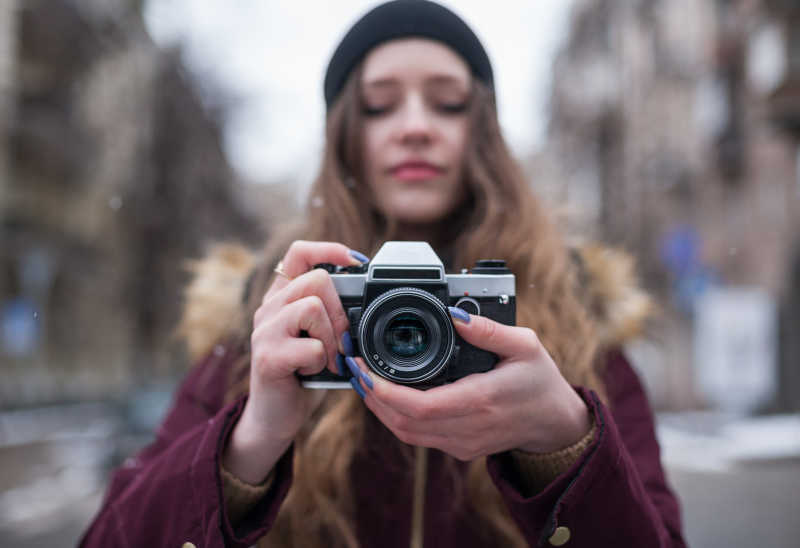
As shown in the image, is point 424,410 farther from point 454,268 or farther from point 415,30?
point 415,30

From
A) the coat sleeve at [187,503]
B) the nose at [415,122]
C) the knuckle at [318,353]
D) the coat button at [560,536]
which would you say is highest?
the nose at [415,122]

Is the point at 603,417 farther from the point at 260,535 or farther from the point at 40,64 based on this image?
the point at 40,64

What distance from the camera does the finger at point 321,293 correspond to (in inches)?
45.8

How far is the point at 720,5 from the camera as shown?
14.0 metres

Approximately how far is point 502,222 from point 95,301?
17.7 meters

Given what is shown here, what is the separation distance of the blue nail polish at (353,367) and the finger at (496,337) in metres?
0.17

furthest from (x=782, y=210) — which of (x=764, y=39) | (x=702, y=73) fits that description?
(x=702, y=73)

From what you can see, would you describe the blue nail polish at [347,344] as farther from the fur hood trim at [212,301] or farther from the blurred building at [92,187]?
the blurred building at [92,187]

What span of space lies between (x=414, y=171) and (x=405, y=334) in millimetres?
494

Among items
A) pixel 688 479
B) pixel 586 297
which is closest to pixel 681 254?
pixel 688 479

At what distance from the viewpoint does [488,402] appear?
3.48 feet

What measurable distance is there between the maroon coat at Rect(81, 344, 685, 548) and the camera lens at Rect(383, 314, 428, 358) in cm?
25

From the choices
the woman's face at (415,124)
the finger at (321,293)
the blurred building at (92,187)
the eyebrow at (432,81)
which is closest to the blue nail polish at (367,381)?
the finger at (321,293)

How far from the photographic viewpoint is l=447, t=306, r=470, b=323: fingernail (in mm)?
1081
